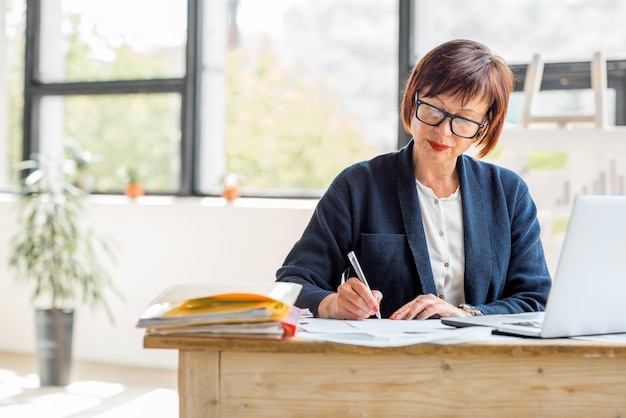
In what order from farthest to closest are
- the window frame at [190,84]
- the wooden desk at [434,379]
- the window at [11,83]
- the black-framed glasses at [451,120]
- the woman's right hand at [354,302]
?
the window at [11,83] → the window frame at [190,84] → the black-framed glasses at [451,120] → the woman's right hand at [354,302] → the wooden desk at [434,379]

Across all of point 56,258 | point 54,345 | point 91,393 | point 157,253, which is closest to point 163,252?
point 157,253

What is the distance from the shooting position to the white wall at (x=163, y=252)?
4246 mm

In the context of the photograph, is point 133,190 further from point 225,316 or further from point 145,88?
point 225,316

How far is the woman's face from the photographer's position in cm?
191

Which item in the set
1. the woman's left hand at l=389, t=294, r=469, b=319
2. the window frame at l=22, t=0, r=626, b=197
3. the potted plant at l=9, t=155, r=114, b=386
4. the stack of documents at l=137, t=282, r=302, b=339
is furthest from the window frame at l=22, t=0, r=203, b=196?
the stack of documents at l=137, t=282, r=302, b=339

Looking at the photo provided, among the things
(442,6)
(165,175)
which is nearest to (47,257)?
(165,175)

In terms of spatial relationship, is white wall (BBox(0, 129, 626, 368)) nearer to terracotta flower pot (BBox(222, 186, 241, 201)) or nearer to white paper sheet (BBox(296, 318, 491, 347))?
terracotta flower pot (BBox(222, 186, 241, 201))

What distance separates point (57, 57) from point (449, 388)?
4.18 metres

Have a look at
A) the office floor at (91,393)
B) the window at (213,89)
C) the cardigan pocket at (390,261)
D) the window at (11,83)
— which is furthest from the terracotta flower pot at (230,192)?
the cardigan pocket at (390,261)

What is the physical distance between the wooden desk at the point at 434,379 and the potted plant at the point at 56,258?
303 cm

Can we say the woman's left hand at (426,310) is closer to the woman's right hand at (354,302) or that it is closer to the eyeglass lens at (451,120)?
the woman's right hand at (354,302)

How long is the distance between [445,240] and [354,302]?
1.53 feet

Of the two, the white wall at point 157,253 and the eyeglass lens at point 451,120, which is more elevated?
the eyeglass lens at point 451,120

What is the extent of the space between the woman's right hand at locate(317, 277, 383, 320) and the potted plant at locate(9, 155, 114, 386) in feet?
9.07
